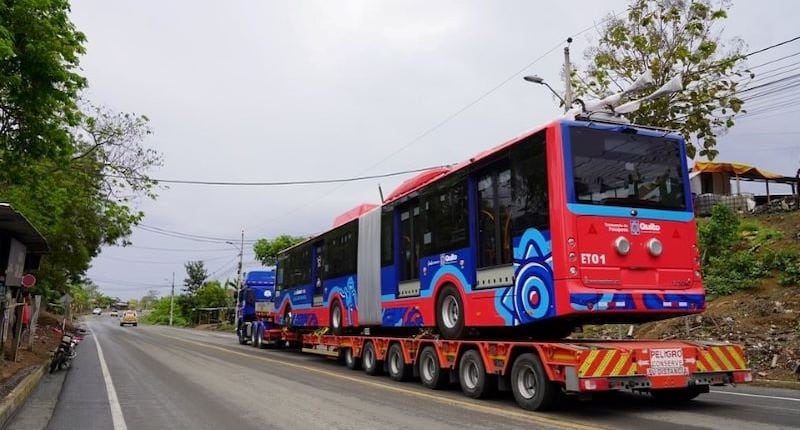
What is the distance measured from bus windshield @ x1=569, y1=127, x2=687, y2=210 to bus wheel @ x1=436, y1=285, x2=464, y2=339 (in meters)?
3.17

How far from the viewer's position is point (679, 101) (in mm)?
17953

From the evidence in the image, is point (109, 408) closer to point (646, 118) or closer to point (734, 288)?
point (646, 118)

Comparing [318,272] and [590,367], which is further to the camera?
[318,272]

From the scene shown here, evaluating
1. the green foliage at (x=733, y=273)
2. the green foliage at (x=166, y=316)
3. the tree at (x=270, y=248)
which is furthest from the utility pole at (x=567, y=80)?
the green foliage at (x=166, y=316)

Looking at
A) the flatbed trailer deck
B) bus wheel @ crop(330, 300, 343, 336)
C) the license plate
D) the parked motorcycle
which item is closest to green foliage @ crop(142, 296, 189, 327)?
the parked motorcycle

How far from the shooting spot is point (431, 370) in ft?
37.9

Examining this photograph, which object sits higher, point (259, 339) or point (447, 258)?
point (447, 258)

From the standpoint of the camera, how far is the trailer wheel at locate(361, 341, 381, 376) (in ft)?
46.9

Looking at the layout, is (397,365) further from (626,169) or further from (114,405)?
(626,169)

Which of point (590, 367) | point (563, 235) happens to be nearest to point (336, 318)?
point (563, 235)

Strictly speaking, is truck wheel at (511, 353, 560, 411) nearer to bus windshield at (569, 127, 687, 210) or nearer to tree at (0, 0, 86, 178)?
bus windshield at (569, 127, 687, 210)

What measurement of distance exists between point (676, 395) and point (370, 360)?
7.05 meters

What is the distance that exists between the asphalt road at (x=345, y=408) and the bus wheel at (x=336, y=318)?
2690 mm

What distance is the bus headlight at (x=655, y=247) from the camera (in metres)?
8.47
